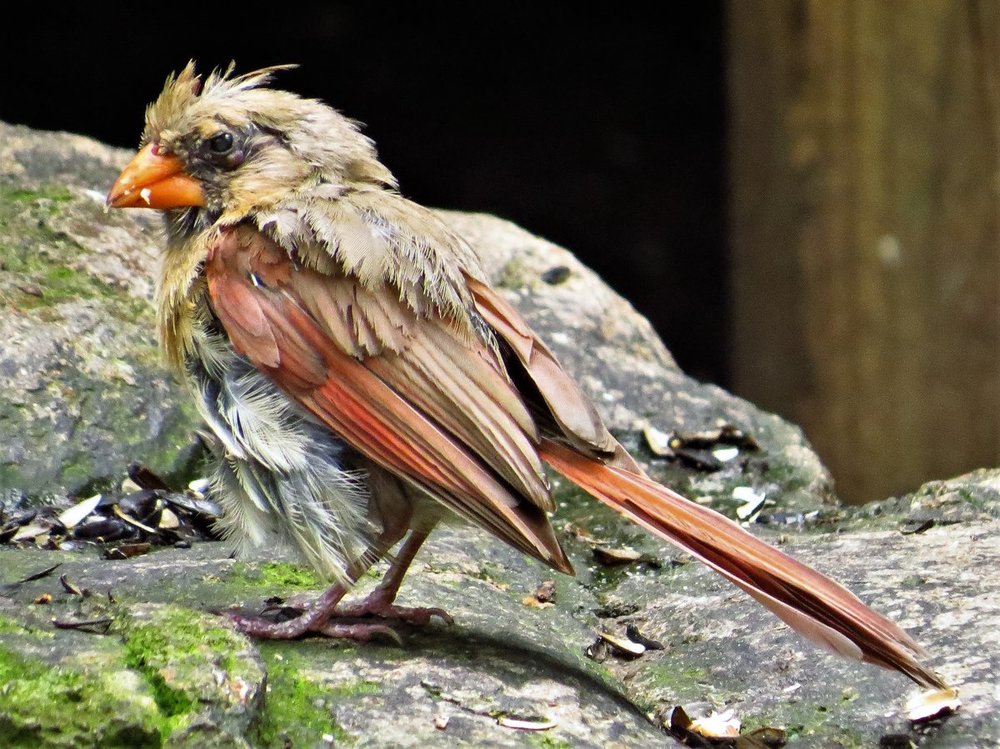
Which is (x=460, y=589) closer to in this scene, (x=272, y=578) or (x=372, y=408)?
(x=272, y=578)

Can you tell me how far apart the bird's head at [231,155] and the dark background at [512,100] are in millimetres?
6141

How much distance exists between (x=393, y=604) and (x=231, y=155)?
3.80 feet

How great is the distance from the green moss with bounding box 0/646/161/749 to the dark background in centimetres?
743

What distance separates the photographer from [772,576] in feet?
10.2

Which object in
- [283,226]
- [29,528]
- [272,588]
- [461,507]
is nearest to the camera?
[461,507]

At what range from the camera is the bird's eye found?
3768mm

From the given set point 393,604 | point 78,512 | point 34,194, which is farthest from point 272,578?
point 34,194

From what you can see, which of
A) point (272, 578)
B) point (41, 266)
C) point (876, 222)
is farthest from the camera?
point (876, 222)

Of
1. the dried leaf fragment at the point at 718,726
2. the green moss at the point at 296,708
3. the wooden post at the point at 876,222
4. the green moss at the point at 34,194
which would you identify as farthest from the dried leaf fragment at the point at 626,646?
the wooden post at the point at 876,222

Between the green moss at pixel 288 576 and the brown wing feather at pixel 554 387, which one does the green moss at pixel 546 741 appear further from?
the green moss at pixel 288 576

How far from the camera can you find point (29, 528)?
13.2ft

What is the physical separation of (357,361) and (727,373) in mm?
6124

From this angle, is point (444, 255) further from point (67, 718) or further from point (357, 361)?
point (67, 718)

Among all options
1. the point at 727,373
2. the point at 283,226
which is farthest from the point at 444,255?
the point at 727,373
